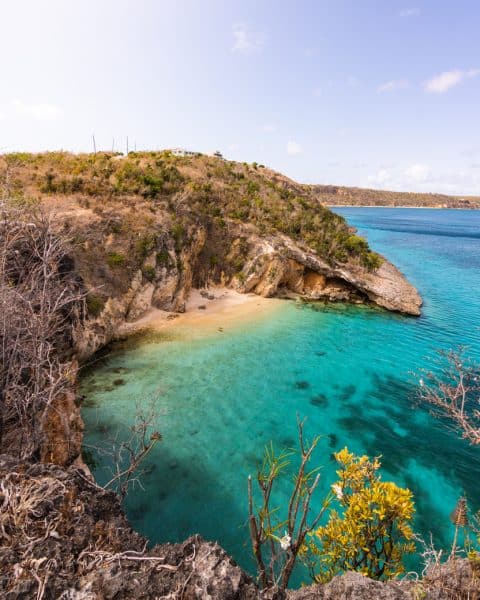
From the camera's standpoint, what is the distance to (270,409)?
50.4 feet

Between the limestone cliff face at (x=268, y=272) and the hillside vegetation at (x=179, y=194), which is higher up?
the hillside vegetation at (x=179, y=194)

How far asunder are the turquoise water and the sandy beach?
1273 mm

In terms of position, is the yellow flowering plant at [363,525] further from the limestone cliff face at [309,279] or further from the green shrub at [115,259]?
the limestone cliff face at [309,279]

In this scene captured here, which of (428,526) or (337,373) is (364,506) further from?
(337,373)

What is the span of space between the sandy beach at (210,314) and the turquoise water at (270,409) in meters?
1.27

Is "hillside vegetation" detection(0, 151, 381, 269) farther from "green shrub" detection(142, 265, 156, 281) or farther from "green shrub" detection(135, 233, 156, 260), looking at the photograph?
"green shrub" detection(142, 265, 156, 281)

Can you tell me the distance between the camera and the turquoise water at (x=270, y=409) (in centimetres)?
1067

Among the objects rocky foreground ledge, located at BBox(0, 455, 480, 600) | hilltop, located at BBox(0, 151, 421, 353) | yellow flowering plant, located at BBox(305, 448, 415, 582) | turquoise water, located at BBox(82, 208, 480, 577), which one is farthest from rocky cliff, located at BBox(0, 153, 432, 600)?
turquoise water, located at BBox(82, 208, 480, 577)

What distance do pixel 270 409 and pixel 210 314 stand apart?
12353 mm

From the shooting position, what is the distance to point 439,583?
166 inches

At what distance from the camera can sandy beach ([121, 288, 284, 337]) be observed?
23.0 m

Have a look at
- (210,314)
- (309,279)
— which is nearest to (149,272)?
(210,314)

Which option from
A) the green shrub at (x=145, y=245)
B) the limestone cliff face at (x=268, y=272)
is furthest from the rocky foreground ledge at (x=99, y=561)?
the limestone cliff face at (x=268, y=272)

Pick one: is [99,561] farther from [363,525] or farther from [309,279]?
[309,279]
